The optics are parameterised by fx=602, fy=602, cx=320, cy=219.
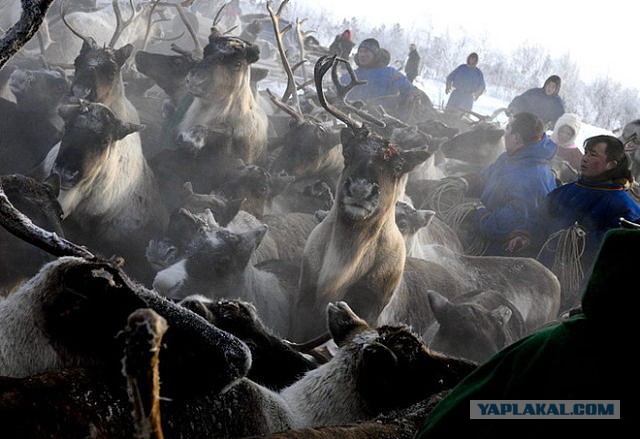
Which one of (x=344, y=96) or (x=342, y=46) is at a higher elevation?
(x=342, y=46)

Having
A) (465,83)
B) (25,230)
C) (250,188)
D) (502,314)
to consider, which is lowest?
(502,314)

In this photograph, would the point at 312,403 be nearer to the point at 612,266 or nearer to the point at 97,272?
the point at 97,272

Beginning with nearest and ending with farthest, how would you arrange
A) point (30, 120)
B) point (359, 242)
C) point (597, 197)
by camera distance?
point (359, 242) → point (597, 197) → point (30, 120)

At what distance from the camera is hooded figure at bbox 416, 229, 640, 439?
1269 millimetres

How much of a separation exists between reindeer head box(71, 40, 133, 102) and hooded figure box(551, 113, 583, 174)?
741cm

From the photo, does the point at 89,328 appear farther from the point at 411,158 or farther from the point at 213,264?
the point at 411,158

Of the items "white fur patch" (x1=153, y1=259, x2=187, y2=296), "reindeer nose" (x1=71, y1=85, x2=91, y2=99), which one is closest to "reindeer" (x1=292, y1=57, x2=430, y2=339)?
"white fur patch" (x1=153, y1=259, x2=187, y2=296)

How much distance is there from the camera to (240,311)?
10.0ft

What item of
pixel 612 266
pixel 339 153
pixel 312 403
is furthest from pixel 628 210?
pixel 612 266

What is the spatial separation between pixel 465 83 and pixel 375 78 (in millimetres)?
4451

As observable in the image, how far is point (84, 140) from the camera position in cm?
523

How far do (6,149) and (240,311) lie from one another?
15.0 ft

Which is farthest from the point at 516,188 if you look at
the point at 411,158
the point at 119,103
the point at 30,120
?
the point at 30,120

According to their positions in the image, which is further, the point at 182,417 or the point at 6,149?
the point at 6,149
